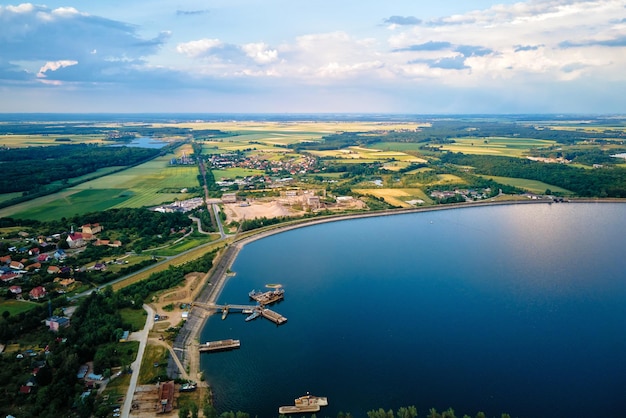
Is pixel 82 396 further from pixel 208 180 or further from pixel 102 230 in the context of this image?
pixel 208 180

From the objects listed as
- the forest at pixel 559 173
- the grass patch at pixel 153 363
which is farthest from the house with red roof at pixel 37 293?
the forest at pixel 559 173

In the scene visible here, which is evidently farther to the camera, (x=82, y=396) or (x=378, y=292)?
(x=378, y=292)

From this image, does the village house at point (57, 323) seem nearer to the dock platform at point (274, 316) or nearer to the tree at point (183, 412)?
the tree at point (183, 412)

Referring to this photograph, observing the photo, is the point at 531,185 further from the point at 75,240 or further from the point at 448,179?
the point at 75,240

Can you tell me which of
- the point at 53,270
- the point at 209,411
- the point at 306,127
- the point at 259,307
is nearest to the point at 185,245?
the point at 53,270

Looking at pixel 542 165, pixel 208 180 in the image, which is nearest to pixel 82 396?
pixel 208 180
